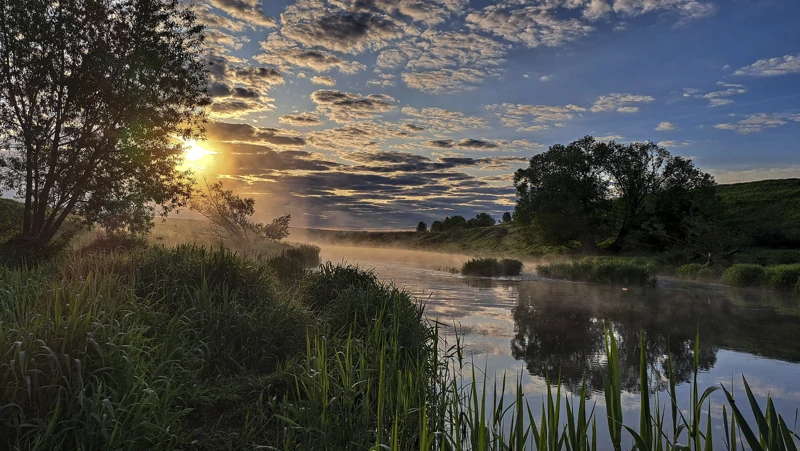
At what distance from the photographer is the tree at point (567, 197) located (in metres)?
38.6

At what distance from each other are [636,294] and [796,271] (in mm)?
7376

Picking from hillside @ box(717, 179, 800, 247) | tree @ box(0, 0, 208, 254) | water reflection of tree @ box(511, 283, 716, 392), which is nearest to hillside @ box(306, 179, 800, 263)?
hillside @ box(717, 179, 800, 247)

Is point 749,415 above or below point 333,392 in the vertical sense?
below

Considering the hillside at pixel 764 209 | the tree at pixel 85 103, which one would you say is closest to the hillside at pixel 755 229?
the hillside at pixel 764 209

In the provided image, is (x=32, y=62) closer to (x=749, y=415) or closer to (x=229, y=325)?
(x=229, y=325)

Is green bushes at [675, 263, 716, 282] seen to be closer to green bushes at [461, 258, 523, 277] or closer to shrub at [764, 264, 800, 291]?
shrub at [764, 264, 800, 291]

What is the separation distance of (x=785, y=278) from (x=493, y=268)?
1430cm

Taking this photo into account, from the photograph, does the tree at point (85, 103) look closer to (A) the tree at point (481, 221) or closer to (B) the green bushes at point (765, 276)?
(B) the green bushes at point (765, 276)

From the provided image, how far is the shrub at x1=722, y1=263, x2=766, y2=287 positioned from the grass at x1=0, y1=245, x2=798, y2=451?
64.5 ft

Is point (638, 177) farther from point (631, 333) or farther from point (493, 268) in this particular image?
point (631, 333)

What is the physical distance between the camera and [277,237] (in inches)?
1203

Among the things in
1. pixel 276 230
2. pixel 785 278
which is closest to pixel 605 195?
pixel 785 278

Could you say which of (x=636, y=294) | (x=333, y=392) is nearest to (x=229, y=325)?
(x=333, y=392)

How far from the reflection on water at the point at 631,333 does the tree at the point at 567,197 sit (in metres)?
16.5
